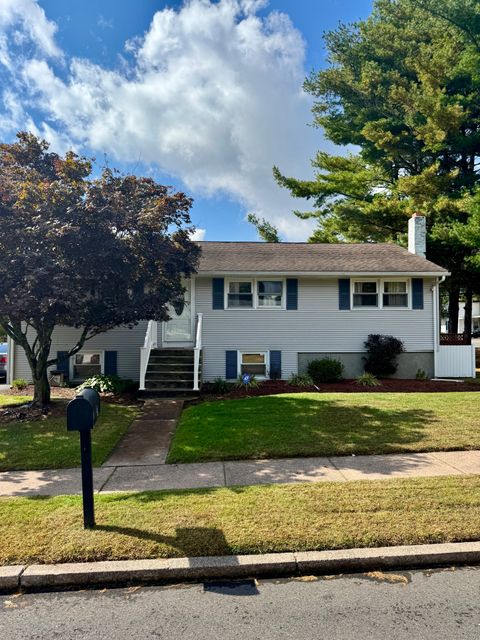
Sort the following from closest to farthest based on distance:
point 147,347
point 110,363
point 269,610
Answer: point 269,610, point 147,347, point 110,363

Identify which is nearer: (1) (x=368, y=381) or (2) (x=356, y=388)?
(2) (x=356, y=388)

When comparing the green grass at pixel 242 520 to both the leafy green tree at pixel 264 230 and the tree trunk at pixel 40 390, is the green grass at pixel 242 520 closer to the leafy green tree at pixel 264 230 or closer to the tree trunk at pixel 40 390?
the tree trunk at pixel 40 390

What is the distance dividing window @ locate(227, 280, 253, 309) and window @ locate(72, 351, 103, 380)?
4.85 metres

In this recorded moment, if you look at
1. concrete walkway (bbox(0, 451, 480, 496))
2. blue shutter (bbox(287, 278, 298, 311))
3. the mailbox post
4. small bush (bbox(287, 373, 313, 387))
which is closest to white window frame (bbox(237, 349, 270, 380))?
small bush (bbox(287, 373, 313, 387))

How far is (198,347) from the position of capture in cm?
1216

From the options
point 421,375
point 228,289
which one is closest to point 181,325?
point 228,289

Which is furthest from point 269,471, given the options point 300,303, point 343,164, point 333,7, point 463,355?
point 343,164

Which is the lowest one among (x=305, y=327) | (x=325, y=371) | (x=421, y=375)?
(x=421, y=375)

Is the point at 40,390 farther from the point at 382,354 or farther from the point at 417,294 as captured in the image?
the point at 417,294

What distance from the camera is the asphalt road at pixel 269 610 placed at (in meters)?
2.67

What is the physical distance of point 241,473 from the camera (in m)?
5.51

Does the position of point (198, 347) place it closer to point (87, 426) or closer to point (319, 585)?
point (87, 426)

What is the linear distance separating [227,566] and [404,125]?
25.1 m

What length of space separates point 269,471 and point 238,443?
125 centimetres
